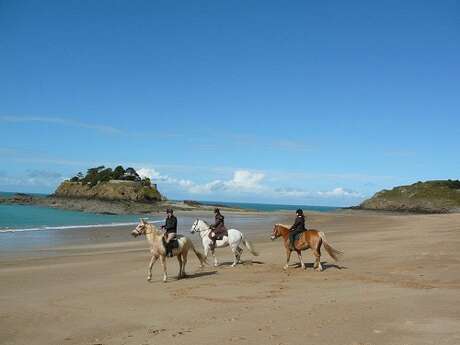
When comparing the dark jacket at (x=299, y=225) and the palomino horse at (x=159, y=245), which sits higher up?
the dark jacket at (x=299, y=225)

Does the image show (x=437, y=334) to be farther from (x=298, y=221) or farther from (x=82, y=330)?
(x=298, y=221)

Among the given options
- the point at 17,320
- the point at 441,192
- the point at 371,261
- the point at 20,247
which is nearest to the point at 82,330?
the point at 17,320

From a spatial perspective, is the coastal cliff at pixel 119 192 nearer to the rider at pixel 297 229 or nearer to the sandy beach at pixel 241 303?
the sandy beach at pixel 241 303

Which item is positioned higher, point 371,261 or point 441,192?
point 441,192

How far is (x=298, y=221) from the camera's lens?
1752 centimetres

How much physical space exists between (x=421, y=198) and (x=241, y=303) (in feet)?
346

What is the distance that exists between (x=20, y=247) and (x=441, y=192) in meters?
100

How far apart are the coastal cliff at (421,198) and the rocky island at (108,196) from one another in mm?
41358

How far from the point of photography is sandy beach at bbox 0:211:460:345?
8523mm

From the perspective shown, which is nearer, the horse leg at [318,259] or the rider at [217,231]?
the horse leg at [318,259]

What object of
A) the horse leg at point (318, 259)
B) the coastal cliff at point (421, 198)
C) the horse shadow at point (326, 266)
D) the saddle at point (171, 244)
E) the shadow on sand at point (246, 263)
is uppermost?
the coastal cliff at point (421, 198)

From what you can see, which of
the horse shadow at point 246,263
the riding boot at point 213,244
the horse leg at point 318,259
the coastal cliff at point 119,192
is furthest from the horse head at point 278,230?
the coastal cliff at point 119,192

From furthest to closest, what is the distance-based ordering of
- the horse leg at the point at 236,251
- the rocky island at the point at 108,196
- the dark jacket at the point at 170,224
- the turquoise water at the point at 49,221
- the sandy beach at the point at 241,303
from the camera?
the rocky island at the point at 108,196 → the turquoise water at the point at 49,221 → the horse leg at the point at 236,251 → the dark jacket at the point at 170,224 → the sandy beach at the point at 241,303

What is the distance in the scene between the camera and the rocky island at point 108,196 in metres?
87.4
